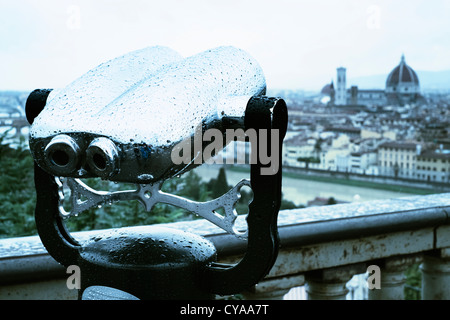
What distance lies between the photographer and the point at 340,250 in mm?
1713

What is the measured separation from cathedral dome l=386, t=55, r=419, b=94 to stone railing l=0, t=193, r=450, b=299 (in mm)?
1610

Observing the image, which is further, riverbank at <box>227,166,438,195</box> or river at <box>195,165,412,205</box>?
riverbank at <box>227,166,438,195</box>

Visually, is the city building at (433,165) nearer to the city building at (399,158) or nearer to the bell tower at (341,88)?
the city building at (399,158)

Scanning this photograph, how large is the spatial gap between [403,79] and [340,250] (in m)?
2.03

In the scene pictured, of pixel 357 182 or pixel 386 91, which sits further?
pixel 386 91

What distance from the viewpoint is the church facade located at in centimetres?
350

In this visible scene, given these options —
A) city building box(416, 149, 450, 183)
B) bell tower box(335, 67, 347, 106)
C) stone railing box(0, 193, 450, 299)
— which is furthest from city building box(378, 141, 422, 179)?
stone railing box(0, 193, 450, 299)

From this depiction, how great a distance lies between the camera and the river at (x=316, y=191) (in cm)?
264

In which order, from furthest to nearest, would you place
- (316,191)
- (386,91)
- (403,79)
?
(386,91)
(403,79)
(316,191)

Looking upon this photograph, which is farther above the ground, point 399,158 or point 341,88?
point 341,88

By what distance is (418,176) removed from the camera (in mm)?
2861

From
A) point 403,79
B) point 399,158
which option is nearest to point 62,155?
point 399,158

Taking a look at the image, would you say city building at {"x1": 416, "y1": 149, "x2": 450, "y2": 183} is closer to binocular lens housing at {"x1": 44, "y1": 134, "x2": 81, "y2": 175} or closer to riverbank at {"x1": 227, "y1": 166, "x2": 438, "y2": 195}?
riverbank at {"x1": 227, "y1": 166, "x2": 438, "y2": 195}

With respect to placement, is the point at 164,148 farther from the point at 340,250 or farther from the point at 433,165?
the point at 433,165
